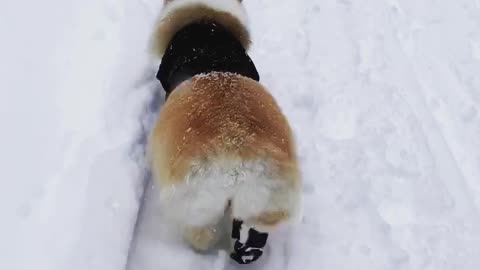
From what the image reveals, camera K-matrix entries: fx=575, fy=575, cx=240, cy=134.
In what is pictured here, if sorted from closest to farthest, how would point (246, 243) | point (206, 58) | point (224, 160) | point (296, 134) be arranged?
Answer: point (224, 160)
point (246, 243)
point (206, 58)
point (296, 134)

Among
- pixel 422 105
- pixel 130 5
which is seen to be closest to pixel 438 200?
pixel 422 105

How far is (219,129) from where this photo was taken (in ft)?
7.48

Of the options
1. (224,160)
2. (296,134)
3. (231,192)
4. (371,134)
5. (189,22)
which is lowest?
(371,134)

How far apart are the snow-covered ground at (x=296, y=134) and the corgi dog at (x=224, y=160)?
0.30 metres

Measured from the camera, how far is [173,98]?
2.67 meters

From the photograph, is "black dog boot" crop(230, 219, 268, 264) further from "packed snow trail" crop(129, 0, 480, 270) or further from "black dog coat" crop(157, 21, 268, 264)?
"packed snow trail" crop(129, 0, 480, 270)

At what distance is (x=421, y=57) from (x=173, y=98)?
7.31ft

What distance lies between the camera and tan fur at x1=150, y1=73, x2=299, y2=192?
7.32 feet

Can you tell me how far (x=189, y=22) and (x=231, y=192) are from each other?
137 cm

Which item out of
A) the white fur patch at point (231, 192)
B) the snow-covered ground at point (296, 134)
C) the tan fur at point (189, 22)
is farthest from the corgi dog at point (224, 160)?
the tan fur at point (189, 22)

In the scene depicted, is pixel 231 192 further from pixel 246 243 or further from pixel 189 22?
pixel 189 22

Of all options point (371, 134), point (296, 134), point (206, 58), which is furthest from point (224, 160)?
point (371, 134)

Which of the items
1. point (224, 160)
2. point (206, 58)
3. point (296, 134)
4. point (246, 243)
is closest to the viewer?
point (224, 160)

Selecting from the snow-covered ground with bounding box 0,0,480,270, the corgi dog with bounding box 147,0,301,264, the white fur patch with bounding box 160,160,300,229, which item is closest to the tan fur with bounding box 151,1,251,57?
the snow-covered ground with bounding box 0,0,480,270
